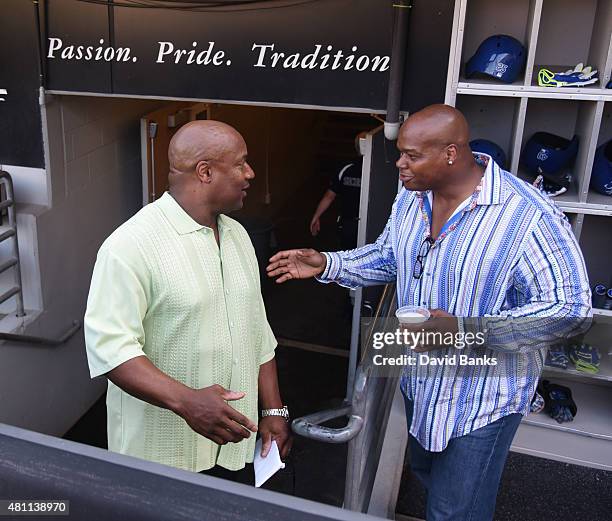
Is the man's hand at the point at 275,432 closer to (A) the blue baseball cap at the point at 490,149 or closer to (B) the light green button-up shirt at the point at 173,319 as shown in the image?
(B) the light green button-up shirt at the point at 173,319

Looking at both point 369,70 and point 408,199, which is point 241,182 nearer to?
point 408,199

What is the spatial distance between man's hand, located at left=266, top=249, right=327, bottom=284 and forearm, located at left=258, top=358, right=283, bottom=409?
340 millimetres

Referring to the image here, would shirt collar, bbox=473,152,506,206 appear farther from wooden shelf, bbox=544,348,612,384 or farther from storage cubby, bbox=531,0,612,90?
wooden shelf, bbox=544,348,612,384

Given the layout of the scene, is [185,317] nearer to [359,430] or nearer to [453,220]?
[359,430]

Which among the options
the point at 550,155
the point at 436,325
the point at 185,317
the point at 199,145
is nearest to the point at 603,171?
the point at 550,155

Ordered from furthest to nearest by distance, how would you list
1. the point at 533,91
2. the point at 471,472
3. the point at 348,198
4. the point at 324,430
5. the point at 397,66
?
the point at 348,198 < the point at 397,66 < the point at 533,91 < the point at 471,472 < the point at 324,430

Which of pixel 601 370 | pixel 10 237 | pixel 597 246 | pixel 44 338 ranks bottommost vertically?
pixel 44 338

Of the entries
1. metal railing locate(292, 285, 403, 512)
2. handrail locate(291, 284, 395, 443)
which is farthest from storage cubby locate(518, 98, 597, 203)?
handrail locate(291, 284, 395, 443)

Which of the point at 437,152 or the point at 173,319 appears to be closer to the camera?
the point at 173,319

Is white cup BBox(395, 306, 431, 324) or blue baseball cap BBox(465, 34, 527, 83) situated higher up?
blue baseball cap BBox(465, 34, 527, 83)

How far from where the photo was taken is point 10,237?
4.13m

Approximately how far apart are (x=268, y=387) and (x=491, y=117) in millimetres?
2217

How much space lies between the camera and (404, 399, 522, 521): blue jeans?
216 cm

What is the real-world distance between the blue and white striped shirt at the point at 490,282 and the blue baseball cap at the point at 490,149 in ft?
3.56
